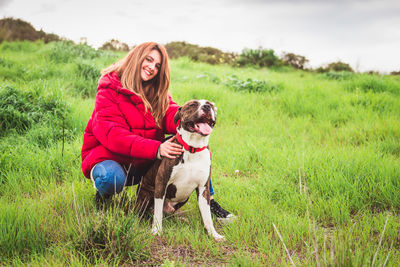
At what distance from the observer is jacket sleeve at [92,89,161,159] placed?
108 inches

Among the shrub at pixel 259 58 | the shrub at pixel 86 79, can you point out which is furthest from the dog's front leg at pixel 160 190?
the shrub at pixel 259 58

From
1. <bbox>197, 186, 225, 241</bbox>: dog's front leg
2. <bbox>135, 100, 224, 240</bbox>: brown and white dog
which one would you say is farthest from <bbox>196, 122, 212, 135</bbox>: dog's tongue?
<bbox>197, 186, 225, 241</bbox>: dog's front leg

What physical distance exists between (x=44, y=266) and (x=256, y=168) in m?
2.82

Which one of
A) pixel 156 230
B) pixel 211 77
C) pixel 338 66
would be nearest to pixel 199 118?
pixel 156 230

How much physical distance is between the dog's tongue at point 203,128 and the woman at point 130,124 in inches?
9.9

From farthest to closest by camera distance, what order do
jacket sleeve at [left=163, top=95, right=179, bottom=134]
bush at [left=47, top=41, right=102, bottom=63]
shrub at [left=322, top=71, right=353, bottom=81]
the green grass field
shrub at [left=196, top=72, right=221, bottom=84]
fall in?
shrub at [left=322, top=71, right=353, bottom=81], bush at [left=47, top=41, right=102, bottom=63], shrub at [left=196, top=72, right=221, bottom=84], jacket sleeve at [left=163, top=95, right=179, bottom=134], the green grass field

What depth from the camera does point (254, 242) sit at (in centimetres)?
268

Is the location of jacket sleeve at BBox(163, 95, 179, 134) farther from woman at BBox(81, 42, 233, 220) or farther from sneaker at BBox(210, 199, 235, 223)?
sneaker at BBox(210, 199, 235, 223)

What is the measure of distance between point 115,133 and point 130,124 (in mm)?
258

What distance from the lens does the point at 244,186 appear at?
12.1 ft

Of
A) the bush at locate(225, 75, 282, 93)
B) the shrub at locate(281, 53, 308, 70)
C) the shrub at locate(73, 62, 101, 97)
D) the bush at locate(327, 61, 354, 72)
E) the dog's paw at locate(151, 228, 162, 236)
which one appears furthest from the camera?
the shrub at locate(281, 53, 308, 70)

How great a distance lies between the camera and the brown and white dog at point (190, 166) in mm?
2638

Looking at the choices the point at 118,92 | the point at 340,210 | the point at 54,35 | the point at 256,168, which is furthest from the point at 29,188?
the point at 54,35

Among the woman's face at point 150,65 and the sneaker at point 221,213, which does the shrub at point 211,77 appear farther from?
the sneaker at point 221,213
